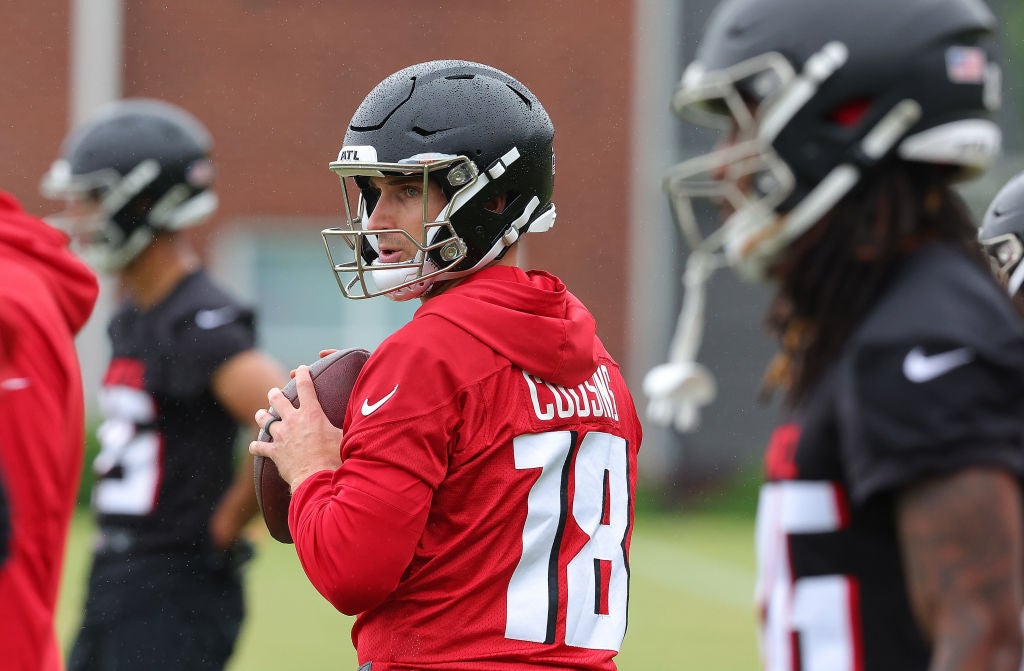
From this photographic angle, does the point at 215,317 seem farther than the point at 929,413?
Yes

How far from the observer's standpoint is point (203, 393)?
14.3ft

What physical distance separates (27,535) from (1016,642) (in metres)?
1.44

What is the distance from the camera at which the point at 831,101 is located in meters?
1.93

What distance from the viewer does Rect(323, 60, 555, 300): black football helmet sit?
2.71 m

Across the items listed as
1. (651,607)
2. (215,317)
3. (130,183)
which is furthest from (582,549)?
(651,607)

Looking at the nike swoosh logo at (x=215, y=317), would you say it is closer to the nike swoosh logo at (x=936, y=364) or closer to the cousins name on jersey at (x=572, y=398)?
the cousins name on jersey at (x=572, y=398)

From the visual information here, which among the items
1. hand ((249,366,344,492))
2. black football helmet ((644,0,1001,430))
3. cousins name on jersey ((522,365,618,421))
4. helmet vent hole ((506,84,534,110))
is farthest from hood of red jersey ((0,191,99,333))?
black football helmet ((644,0,1001,430))

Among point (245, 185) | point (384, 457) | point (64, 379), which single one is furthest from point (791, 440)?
point (245, 185)

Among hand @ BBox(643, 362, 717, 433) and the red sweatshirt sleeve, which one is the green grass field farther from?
hand @ BBox(643, 362, 717, 433)

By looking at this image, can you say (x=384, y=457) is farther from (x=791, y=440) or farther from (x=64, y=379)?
(x=791, y=440)

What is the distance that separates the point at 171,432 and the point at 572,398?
2.12 meters

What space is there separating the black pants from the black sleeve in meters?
2.94

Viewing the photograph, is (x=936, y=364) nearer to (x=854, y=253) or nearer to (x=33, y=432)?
(x=854, y=253)

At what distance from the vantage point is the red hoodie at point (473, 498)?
240 centimetres
